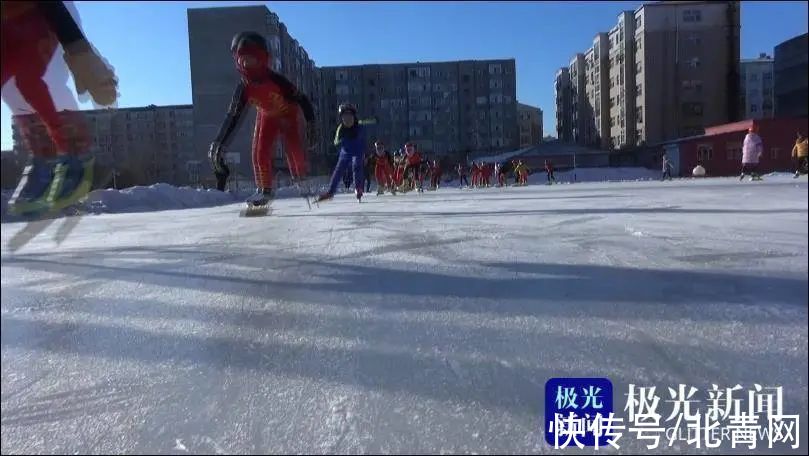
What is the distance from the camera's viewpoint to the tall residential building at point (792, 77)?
906 millimetres

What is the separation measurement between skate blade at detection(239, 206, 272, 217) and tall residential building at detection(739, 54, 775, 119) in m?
2.46

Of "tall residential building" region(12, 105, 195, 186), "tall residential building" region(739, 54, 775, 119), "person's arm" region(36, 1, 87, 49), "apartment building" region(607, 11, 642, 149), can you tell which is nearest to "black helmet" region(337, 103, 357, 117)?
"tall residential building" region(12, 105, 195, 186)

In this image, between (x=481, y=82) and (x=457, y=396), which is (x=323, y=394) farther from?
(x=481, y=82)

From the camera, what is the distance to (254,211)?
10.7ft

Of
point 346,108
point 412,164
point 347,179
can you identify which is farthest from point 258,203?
point 412,164

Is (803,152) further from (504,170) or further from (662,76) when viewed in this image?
(504,170)

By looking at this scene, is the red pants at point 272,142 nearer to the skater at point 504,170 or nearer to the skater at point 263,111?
the skater at point 263,111

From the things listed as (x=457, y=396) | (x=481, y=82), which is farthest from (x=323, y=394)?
(x=481, y=82)

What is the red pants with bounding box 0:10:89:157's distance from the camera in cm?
77

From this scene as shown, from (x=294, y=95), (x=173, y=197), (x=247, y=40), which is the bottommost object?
(x=173, y=197)

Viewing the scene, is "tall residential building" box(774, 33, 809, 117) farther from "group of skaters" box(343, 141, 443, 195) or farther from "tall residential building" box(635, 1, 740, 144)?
"group of skaters" box(343, 141, 443, 195)

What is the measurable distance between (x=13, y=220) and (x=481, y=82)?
2507 millimetres

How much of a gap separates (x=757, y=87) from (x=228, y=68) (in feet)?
6.28

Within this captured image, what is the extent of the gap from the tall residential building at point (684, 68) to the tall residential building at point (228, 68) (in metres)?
1.39
